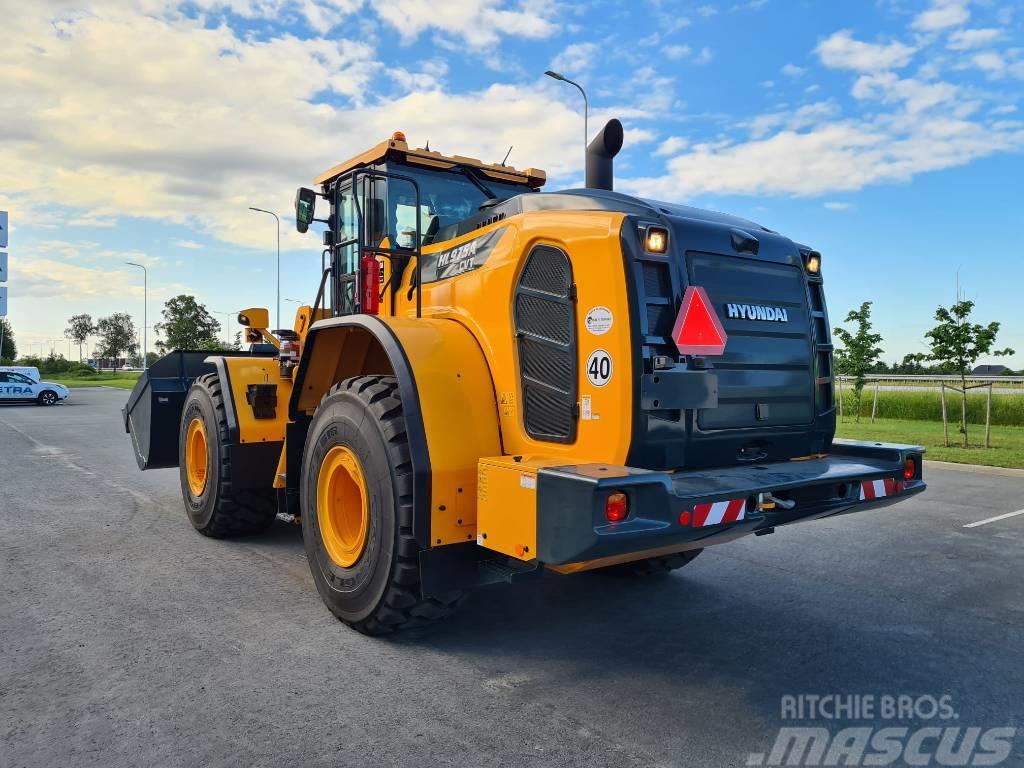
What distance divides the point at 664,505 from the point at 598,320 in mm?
912

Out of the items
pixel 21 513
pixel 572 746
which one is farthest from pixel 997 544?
pixel 21 513

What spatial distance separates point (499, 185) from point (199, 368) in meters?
4.34

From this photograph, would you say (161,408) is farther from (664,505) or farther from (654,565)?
(664,505)

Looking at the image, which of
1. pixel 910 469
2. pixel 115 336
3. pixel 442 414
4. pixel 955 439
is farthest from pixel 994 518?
pixel 115 336

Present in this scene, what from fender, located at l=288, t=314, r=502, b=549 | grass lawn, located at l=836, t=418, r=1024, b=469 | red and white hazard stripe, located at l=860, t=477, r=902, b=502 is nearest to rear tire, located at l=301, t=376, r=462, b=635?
fender, located at l=288, t=314, r=502, b=549

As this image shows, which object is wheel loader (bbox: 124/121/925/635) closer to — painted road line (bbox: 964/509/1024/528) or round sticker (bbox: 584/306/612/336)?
round sticker (bbox: 584/306/612/336)

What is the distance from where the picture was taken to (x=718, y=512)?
11.0ft

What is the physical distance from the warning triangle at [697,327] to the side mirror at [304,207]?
3.29m

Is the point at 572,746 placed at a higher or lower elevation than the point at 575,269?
lower

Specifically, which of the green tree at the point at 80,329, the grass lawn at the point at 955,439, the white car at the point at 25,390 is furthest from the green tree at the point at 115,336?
the grass lawn at the point at 955,439

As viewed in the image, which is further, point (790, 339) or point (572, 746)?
point (790, 339)

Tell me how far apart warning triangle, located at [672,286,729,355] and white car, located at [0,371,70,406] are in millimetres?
29916

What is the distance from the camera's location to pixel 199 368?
8.45 meters

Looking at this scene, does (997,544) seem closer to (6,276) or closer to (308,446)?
(308,446)
